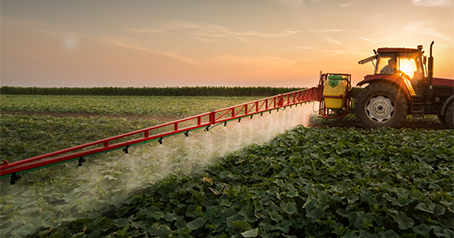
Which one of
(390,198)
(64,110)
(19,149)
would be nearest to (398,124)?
(390,198)

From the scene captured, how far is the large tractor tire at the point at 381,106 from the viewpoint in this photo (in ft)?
26.4

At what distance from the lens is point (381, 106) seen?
8445mm

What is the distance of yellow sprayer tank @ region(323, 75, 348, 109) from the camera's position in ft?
29.8

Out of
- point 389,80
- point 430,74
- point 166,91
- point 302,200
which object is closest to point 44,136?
point 302,200

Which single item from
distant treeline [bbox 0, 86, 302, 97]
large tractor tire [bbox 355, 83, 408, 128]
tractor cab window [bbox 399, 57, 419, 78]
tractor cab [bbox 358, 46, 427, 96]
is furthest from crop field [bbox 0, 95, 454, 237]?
distant treeline [bbox 0, 86, 302, 97]

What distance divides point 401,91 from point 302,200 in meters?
6.37

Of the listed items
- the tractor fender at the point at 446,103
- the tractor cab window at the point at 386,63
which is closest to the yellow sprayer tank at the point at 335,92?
the tractor cab window at the point at 386,63

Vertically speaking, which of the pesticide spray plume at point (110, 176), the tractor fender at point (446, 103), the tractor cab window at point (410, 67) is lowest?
the pesticide spray plume at point (110, 176)

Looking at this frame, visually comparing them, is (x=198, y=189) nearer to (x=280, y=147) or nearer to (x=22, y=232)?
(x=22, y=232)

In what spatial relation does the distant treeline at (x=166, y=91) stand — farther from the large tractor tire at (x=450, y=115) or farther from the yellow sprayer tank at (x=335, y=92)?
the large tractor tire at (x=450, y=115)

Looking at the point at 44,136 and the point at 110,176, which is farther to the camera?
the point at 44,136

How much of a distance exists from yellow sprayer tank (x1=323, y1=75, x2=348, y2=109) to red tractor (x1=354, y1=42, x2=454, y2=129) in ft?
2.21

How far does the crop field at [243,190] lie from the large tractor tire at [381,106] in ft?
3.80

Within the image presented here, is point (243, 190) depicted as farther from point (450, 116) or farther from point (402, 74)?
point (450, 116)
